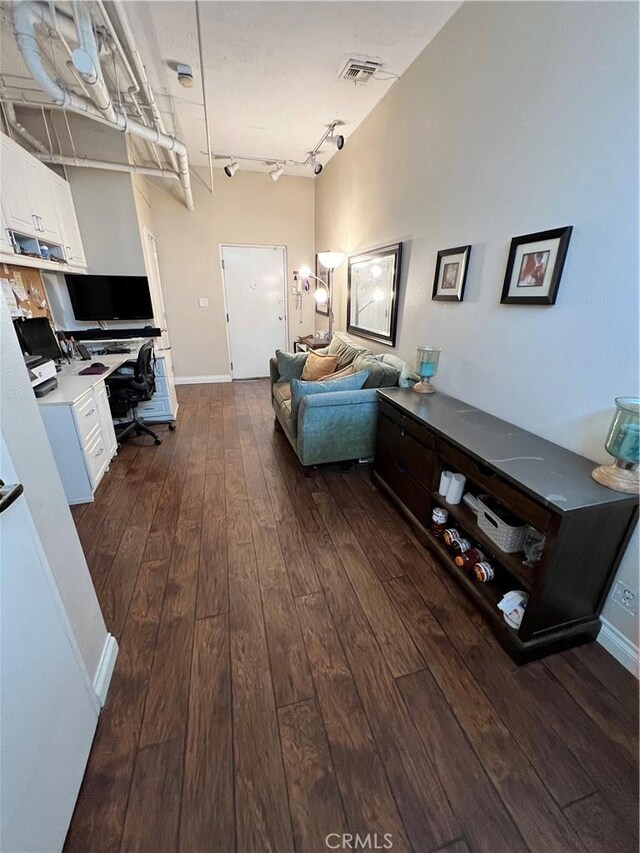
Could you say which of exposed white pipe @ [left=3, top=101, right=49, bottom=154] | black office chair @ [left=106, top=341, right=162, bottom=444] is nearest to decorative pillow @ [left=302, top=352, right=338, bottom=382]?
black office chair @ [left=106, top=341, right=162, bottom=444]

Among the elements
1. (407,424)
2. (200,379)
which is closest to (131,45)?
(407,424)

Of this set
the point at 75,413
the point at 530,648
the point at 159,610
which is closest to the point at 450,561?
the point at 530,648

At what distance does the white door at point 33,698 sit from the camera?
0.74 meters

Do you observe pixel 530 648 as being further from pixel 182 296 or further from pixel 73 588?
pixel 182 296

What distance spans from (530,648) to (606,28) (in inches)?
94.5

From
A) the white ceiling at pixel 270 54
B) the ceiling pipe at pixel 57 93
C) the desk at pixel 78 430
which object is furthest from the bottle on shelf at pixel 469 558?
the ceiling pipe at pixel 57 93

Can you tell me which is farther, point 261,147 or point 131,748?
point 261,147

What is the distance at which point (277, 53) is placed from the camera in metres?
2.33

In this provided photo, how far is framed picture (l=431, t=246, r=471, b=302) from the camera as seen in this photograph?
211cm

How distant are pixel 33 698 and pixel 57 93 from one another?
3.19m

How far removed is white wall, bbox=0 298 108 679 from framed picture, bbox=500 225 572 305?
6.61ft

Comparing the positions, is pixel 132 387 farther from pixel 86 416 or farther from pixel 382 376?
pixel 382 376

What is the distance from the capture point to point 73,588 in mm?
1121

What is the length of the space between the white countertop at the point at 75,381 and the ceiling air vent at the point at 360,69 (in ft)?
9.42
